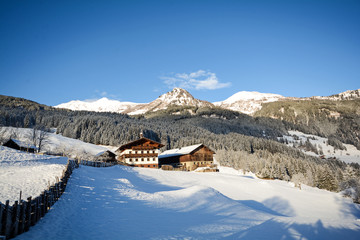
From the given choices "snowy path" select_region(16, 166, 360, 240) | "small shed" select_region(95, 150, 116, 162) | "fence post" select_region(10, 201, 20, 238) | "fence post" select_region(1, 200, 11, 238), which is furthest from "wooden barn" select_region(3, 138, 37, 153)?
"fence post" select_region(1, 200, 11, 238)

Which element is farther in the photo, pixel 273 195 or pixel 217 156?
pixel 217 156

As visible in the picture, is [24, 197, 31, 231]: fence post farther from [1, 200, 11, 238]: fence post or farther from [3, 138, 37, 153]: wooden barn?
[3, 138, 37, 153]: wooden barn

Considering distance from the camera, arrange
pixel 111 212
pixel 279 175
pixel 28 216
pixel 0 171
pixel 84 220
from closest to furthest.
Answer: pixel 28 216 < pixel 84 220 < pixel 111 212 < pixel 0 171 < pixel 279 175

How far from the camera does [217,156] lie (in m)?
111

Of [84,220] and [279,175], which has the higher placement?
[84,220]

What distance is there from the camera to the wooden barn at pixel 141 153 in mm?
61125

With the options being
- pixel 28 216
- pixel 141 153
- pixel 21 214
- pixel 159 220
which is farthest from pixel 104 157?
pixel 21 214

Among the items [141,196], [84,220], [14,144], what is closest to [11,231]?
[84,220]

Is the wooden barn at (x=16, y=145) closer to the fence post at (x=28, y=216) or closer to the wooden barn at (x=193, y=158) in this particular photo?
the wooden barn at (x=193, y=158)

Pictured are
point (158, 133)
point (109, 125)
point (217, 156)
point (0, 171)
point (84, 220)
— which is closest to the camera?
point (84, 220)

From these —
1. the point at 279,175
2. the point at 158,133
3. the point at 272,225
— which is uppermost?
the point at 158,133

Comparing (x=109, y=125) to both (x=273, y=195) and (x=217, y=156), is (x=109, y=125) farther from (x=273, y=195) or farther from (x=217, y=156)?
(x=273, y=195)

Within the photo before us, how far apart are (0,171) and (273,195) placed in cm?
3646

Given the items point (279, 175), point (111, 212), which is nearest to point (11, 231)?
point (111, 212)
